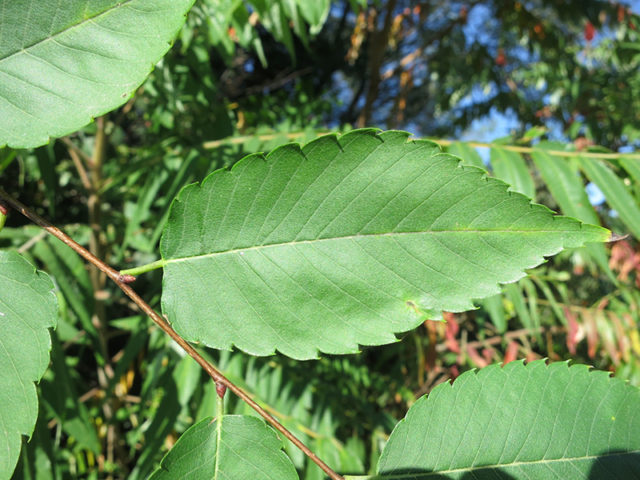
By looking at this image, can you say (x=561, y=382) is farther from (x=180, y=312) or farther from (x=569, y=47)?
(x=569, y=47)

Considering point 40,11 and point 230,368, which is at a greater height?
point 40,11

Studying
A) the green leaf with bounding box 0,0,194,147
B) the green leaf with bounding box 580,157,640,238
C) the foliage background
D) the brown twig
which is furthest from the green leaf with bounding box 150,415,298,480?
the green leaf with bounding box 580,157,640,238

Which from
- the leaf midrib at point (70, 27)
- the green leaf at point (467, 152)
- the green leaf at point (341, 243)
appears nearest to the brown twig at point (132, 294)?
the green leaf at point (341, 243)

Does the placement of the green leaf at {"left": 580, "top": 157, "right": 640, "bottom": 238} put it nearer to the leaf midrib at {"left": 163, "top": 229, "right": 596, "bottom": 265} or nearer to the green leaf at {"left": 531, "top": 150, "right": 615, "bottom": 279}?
the green leaf at {"left": 531, "top": 150, "right": 615, "bottom": 279}

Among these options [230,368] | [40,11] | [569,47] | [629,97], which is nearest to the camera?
[40,11]

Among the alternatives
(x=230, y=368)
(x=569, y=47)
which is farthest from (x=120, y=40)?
(x=569, y=47)

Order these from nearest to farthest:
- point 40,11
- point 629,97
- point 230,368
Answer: point 40,11 → point 230,368 → point 629,97
